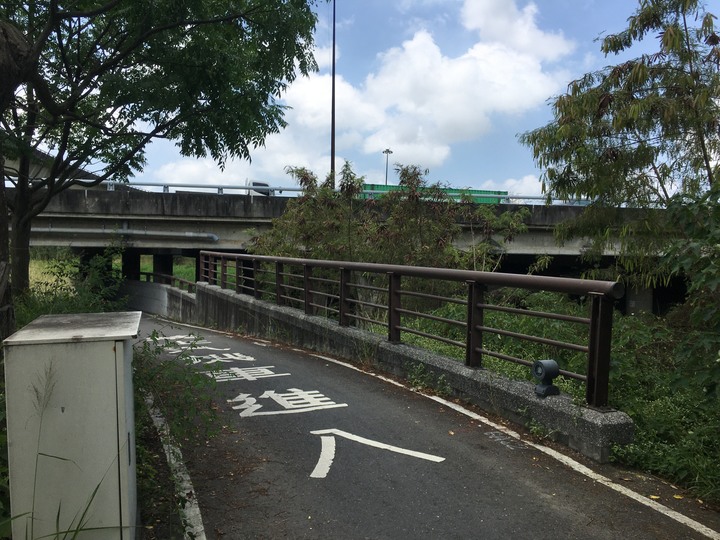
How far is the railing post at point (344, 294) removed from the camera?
9008mm

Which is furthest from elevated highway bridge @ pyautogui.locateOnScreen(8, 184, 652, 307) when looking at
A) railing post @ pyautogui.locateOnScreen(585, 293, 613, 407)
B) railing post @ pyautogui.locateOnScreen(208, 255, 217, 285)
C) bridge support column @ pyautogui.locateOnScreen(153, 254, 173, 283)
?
railing post @ pyautogui.locateOnScreen(585, 293, 613, 407)

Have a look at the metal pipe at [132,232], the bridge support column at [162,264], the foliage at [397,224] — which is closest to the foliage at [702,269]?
the foliage at [397,224]

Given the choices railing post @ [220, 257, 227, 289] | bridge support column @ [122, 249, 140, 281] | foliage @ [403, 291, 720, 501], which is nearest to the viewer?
foliage @ [403, 291, 720, 501]

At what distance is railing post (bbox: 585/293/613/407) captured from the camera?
182 inches

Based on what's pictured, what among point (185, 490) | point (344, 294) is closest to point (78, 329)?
point (185, 490)

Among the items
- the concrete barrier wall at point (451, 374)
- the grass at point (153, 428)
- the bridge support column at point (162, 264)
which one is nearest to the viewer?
the grass at point (153, 428)

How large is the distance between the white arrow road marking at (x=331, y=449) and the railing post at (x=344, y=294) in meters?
3.81

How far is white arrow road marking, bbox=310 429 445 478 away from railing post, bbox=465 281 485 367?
1644mm

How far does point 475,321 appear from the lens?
611cm

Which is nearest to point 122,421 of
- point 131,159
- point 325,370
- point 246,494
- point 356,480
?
point 246,494

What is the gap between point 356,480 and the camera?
4.27 meters

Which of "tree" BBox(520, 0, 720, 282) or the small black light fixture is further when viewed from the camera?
"tree" BBox(520, 0, 720, 282)

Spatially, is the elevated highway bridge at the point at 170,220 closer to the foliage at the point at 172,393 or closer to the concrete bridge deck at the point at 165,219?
the concrete bridge deck at the point at 165,219

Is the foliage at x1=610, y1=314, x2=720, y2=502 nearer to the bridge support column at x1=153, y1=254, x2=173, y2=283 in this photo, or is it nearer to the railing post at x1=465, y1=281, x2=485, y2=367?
the railing post at x1=465, y1=281, x2=485, y2=367
